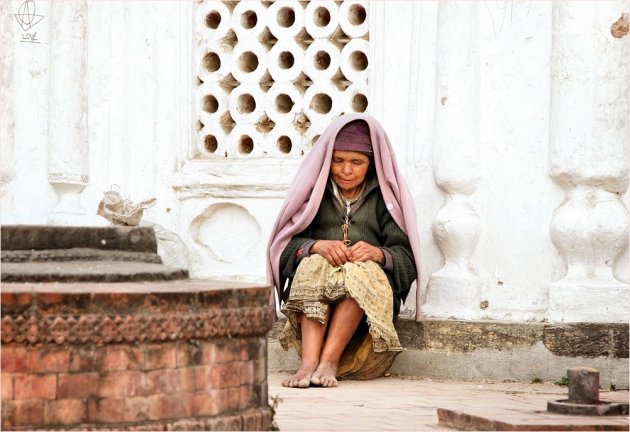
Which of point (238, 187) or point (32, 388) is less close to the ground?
point (238, 187)

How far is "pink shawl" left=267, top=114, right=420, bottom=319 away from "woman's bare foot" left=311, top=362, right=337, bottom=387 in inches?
20.6

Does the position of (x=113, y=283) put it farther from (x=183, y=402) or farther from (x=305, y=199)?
(x=305, y=199)

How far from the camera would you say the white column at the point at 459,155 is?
24.5 ft

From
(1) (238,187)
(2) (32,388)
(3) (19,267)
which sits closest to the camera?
(2) (32,388)

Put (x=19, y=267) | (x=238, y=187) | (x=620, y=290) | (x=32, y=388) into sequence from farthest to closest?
(x=238, y=187) < (x=620, y=290) < (x=19, y=267) < (x=32, y=388)

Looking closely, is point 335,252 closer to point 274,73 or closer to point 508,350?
point 508,350

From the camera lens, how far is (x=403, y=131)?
778cm

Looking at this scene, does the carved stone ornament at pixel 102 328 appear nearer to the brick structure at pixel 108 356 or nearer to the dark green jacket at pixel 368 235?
the brick structure at pixel 108 356

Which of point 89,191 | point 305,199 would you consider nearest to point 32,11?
point 89,191

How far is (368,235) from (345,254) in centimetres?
28

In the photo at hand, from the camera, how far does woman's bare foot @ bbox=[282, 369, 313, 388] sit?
6.99 m

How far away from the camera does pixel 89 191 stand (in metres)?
8.51

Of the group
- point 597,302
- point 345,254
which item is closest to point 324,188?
point 345,254

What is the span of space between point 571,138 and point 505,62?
585 mm
